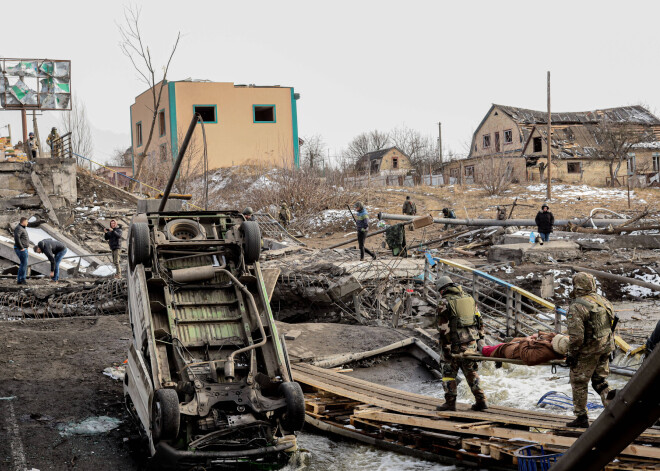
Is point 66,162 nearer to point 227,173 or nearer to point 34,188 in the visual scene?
point 34,188

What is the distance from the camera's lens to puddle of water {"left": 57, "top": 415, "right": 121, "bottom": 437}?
8.54 metres

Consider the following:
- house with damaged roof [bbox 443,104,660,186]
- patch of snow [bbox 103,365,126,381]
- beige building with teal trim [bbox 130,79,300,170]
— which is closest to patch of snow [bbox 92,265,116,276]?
patch of snow [bbox 103,365,126,381]

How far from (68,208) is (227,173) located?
13.3 meters

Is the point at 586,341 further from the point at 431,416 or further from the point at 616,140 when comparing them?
the point at 616,140

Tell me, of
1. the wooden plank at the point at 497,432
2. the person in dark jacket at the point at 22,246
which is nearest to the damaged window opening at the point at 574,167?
the person in dark jacket at the point at 22,246

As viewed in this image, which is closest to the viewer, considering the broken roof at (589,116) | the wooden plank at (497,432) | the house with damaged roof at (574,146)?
the wooden plank at (497,432)

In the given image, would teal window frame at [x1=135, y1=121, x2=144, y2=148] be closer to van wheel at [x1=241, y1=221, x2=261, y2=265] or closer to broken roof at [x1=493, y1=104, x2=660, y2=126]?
broken roof at [x1=493, y1=104, x2=660, y2=126]

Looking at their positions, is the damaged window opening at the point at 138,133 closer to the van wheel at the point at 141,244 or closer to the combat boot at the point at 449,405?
the van wheel at the point at 141,244

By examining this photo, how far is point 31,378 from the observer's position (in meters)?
10.3

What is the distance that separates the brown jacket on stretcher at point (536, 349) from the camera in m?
6.75

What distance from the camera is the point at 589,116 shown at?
185ft

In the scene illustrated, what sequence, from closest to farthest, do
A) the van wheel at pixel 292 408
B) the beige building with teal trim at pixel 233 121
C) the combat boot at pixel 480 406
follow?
the van wheel at pixel 292 408, the combat boot at pixel 480 406, the beige building with teal trim at pixel 233 121

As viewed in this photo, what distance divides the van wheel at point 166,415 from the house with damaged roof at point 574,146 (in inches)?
1504

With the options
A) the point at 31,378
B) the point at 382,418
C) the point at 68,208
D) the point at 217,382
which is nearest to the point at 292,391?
the point at 217,382
